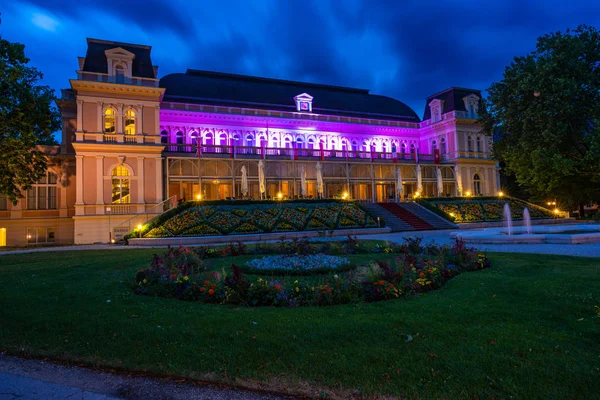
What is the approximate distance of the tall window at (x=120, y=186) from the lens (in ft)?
101

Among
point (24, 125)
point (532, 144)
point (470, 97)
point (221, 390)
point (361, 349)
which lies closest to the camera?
point (221, 390)

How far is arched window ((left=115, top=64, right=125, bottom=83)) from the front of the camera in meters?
31.7

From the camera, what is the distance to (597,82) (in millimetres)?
22625

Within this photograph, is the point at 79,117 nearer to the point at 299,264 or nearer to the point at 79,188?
the point at 79,188

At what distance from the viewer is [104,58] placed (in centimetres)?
3177

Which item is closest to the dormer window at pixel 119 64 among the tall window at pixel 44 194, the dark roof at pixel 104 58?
the dark roof at pixel 104 58

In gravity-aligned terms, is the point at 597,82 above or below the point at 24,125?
above

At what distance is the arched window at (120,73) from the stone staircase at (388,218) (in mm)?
24011

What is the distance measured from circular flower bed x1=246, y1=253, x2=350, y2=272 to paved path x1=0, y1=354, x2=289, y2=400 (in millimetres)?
6290

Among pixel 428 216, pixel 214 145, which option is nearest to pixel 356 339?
pixel 428 216

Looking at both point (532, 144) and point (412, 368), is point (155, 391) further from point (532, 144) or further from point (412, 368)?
point (532, 144)

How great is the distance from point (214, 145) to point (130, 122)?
294 inches

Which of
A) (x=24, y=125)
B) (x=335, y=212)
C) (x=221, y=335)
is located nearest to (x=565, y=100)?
(x=335, y=212)

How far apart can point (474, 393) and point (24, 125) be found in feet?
87.9
